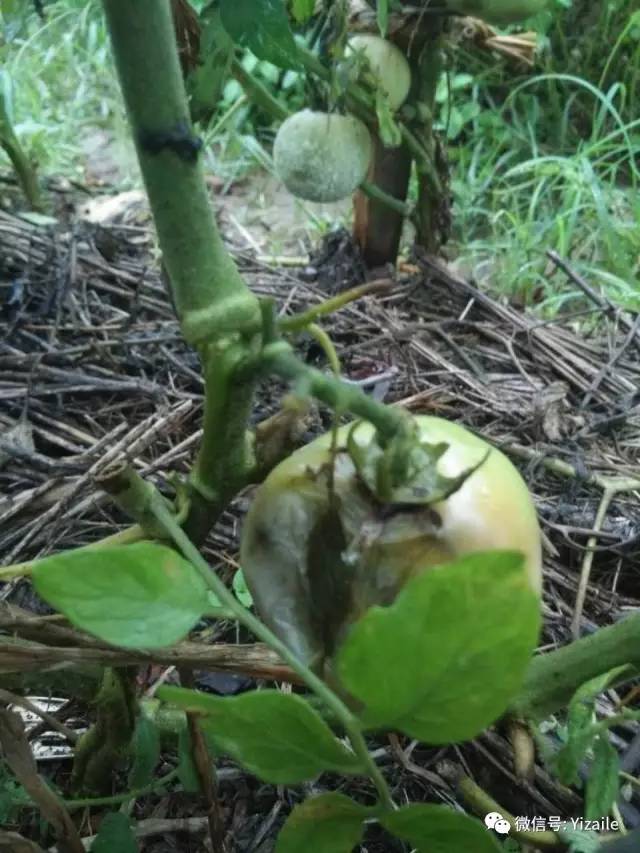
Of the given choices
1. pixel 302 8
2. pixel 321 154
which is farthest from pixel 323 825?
pixel 321 154

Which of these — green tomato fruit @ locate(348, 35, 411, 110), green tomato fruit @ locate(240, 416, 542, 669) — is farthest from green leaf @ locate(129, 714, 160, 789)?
green tomato fruit @ locate(348, 35, 411, 110)

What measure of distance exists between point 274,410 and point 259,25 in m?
0.55

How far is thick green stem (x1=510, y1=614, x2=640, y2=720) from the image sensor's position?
20.2 inches

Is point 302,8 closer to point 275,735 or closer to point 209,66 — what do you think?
point 209,66

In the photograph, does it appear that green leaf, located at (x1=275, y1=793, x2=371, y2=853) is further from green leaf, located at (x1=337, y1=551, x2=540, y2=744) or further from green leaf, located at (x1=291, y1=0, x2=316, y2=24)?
green leaf, located at (x1=291, y1=0, x2=316, y2=24)

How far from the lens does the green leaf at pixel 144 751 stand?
1.86 feet

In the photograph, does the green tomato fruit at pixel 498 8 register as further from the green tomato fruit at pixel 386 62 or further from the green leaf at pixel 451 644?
the green leaf at pixel 451 644

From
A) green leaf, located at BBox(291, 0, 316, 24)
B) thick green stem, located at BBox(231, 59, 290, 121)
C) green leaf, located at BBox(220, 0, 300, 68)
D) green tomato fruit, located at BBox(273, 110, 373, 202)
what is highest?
green leaf, located at BBox(220, 0, 300, 68)

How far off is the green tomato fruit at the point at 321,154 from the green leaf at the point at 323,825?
851 mm

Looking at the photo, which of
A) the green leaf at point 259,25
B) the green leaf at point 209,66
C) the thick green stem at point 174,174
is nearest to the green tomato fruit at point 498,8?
the green leaf at point 209,66

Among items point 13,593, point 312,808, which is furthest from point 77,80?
point 312,808

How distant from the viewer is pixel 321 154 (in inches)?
42.6

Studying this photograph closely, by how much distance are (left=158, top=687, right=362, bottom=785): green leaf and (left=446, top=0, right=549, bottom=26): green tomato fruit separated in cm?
100

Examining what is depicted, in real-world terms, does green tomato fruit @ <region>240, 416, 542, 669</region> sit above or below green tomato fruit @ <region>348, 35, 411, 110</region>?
below
